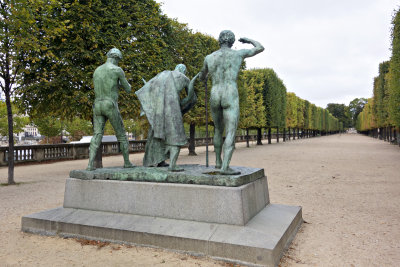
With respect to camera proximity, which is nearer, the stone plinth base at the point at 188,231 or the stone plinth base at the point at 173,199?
the stone plinth base at the point at 188,231

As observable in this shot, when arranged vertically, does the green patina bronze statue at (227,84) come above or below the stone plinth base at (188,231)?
above

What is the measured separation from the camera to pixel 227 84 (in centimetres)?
478

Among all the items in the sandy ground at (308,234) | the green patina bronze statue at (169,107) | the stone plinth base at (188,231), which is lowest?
the sandy ground at (308,234)

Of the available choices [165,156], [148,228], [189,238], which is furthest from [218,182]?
[165,156]

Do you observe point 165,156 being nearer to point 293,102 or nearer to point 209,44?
point 209,44

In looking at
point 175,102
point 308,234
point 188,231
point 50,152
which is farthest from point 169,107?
point 50,152

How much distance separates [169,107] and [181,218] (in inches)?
73.4

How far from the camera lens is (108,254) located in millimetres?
3975

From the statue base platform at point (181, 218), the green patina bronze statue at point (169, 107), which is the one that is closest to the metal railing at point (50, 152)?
the statue base platform at point (181, 218)

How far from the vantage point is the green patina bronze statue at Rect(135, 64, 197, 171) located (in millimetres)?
5141

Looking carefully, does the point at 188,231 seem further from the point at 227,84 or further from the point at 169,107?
the point at 227,84

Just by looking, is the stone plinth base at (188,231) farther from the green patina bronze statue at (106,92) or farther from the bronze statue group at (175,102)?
the green patina bronze statue at (106,92)

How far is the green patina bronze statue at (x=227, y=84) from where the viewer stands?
4.68 meters

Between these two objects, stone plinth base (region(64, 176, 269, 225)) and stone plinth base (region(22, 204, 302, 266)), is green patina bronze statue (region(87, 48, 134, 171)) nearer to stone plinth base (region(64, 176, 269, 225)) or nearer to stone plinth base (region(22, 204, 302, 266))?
stone plinth base (region(64, 176, 269, 225))
